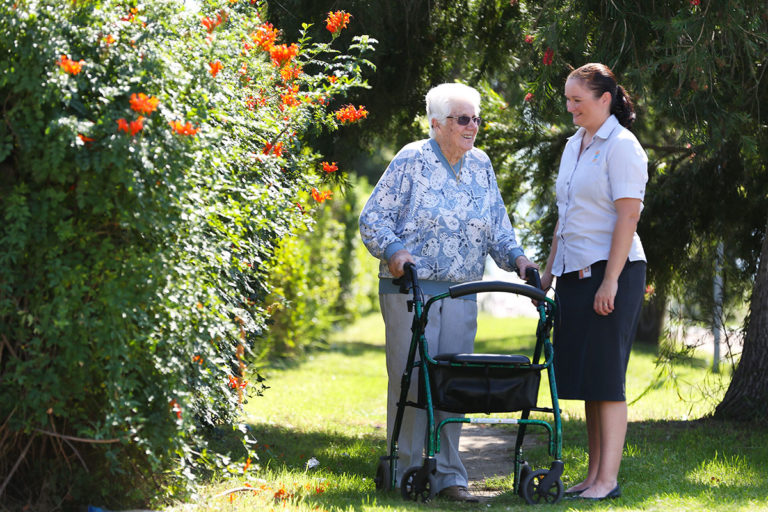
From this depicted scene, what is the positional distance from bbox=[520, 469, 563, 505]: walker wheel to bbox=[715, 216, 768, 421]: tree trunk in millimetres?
2829

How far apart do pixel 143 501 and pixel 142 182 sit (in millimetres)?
1361

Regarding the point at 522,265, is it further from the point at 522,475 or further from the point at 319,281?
the point at 319,281

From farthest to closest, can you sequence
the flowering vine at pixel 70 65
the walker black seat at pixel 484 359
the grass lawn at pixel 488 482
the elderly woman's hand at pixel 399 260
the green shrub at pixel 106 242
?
the elderly woman's hand at pixel 399 260 < the grass lawn at pixel 488 482 < the walker black seat at pixel 484 359 < the green shrub at pixel 106 242 < the flowering vine at pixel 70 65

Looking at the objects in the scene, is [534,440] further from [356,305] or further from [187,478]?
[356,305]

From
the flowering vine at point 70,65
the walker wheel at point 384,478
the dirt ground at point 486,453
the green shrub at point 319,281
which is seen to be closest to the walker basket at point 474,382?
the walker wheel at point 384,478

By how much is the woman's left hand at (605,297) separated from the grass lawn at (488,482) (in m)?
0.88

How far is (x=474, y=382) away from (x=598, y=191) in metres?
1.10

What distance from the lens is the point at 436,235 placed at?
464 cm

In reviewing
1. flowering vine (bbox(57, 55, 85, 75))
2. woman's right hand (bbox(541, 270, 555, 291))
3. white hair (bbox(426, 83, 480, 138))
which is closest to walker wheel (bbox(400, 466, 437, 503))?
woman's right hand (bbox(541, 270, 555, 291))

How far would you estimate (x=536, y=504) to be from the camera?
4.29m

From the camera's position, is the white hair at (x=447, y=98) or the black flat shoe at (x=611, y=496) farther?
→ the white hair at (x=447, y=98)

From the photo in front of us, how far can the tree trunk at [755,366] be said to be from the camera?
6.55 meters

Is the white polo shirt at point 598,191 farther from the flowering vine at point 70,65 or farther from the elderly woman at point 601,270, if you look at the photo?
the flowering vine at point 70,65

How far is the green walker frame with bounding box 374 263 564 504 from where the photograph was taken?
4.17 m
